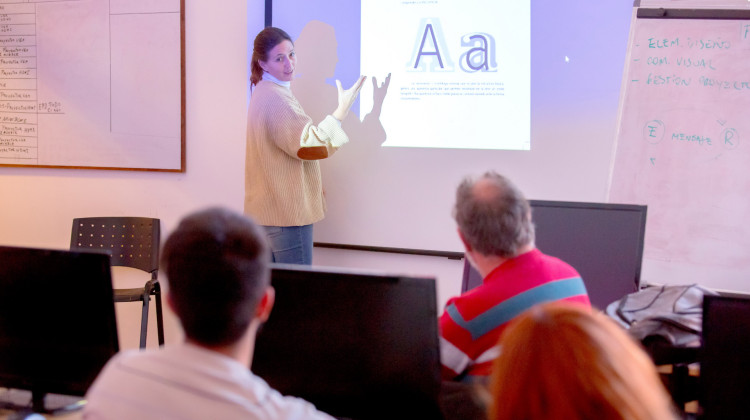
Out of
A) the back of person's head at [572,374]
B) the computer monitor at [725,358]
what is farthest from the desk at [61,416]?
the computer monitor at [725,358]

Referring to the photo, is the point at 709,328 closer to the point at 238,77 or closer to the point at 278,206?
the point at 278,206

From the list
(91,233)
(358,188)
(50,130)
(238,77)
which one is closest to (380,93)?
(358,188)

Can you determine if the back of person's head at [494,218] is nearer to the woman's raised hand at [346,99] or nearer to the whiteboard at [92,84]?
the woman's raised hand at [346,99]

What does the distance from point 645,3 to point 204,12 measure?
2226 millimetres

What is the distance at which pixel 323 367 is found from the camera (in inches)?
52.1

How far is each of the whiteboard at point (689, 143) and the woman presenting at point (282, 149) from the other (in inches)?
51.8

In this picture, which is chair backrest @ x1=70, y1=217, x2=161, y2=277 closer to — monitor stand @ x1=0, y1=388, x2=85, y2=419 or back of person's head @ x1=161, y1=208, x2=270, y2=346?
monitor stand @ x1=0, y1=388, x2=85, y2=419

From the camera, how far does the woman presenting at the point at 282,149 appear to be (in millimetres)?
2908

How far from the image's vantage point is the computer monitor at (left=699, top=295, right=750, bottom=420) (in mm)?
1192

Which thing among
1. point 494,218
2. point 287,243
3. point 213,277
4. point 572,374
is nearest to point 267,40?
point 287,243

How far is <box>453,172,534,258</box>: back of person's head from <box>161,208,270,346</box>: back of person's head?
65 cm

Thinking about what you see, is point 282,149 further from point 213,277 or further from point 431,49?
point 213,277

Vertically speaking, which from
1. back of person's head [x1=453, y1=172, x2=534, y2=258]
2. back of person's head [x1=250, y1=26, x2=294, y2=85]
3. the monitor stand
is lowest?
the monitor stand

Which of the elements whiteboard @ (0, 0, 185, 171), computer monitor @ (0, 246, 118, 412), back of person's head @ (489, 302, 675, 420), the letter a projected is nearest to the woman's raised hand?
the letter a projected
